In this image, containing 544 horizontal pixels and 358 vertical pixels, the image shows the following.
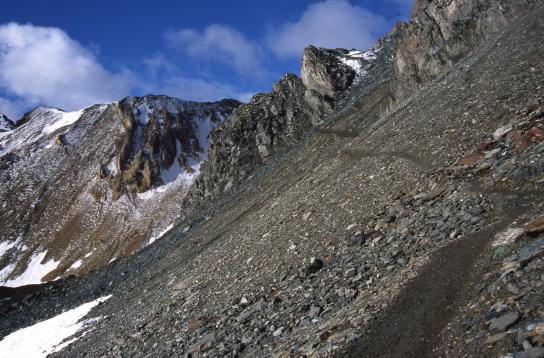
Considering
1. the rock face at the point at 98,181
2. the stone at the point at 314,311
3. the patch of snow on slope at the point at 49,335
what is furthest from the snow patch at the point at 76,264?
the stone at the point at 314,311

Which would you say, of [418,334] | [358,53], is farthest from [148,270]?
[358,53]

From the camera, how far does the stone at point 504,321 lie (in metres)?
8.44

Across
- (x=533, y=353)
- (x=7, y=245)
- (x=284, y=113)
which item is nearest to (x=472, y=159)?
(x=533, y=353)

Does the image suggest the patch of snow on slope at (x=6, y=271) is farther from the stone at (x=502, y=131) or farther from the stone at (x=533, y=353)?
the stone at (x=533, y=353)

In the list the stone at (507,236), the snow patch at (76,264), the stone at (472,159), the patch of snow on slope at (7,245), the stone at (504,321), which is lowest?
the stone at (504,321)

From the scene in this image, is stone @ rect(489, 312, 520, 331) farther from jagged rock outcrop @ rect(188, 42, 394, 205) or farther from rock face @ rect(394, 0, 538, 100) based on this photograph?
jagged rock outcrop @ rect(188, 42, 394, 205)

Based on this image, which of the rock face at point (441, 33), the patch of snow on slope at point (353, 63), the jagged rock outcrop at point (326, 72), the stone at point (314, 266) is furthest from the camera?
Result: the patch of snow on slope at point (353, 63)

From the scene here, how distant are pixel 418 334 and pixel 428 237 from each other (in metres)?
4.82

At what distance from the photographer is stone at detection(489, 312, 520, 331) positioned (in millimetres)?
8438

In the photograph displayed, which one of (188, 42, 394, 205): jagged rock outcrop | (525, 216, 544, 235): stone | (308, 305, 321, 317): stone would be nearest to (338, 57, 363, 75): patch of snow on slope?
(188, 42, 394, 205): jagged rock outcrop

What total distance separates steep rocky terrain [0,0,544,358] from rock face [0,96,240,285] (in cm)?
6147

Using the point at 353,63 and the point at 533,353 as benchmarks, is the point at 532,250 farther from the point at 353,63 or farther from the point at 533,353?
Answer: the point at 353,63

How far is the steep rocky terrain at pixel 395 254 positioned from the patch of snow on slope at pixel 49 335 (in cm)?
216

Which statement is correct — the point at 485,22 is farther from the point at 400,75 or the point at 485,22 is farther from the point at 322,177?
the point at 322,177
